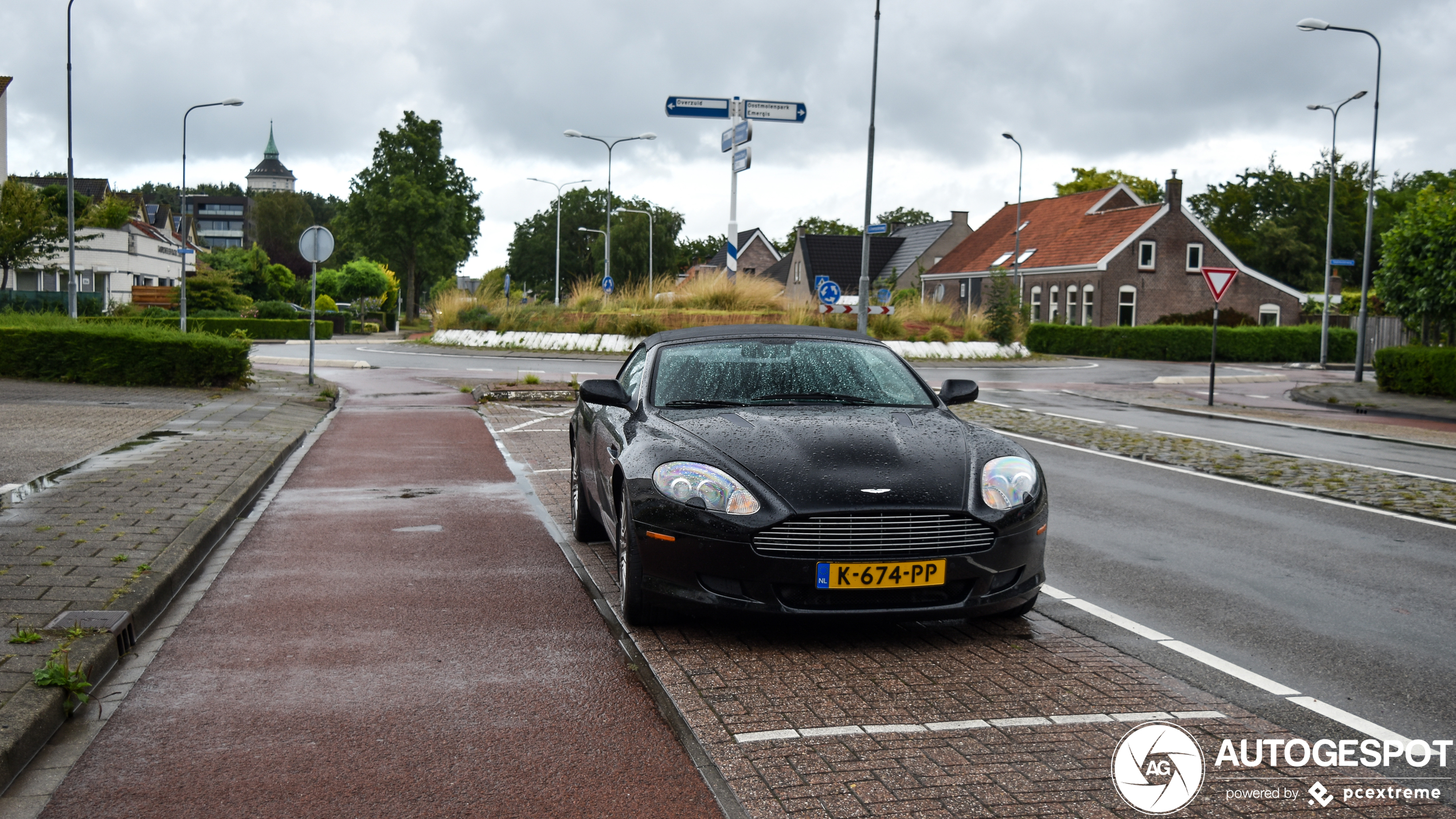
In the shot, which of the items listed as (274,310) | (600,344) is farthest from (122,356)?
(274,310)

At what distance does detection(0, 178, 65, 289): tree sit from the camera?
39469 millimetres

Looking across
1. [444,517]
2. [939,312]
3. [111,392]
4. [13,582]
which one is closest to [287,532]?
[444,517]

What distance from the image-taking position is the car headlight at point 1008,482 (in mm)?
5203

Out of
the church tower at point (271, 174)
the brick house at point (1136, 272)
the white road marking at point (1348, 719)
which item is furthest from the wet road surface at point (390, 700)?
the church tower at point (271, 174)

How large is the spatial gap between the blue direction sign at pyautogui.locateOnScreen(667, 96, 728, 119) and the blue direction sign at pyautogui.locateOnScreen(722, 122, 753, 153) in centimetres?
45

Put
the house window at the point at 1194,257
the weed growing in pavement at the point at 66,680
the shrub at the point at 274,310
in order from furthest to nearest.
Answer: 1. the shrub at the point at 274,310
2. the house window at the point at 1194,257
3. the weed growing in pavement at the point at 66,680

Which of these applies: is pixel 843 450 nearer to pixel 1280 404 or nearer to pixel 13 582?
pixel 13 582

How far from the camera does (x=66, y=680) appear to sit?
4.32 metres

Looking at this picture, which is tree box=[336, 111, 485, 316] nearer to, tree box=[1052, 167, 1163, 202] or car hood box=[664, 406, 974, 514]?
tree box=[1052, 167, 1163, 202]

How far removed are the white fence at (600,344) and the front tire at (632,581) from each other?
31.5 metres

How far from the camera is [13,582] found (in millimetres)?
5781

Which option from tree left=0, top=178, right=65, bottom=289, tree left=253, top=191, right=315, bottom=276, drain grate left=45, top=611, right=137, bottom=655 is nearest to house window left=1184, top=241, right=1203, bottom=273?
tree left=0, top=178, right=65, bottom=289

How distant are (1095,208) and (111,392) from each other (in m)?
53.2

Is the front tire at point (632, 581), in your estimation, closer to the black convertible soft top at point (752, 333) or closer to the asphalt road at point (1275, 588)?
the black convertible soft top at point (752, 333)
